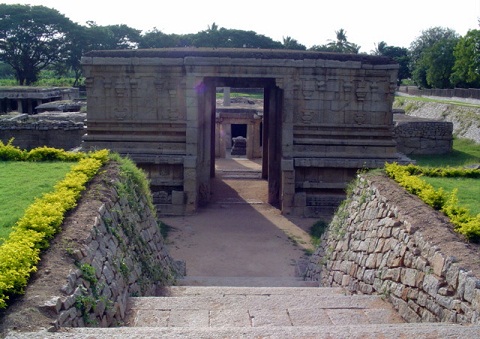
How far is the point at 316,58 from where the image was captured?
54.0ft

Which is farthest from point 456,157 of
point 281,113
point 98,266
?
point 98,266

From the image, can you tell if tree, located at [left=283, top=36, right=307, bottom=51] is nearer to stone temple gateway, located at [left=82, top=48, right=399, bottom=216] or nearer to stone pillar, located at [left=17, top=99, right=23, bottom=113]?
stone pillar, located at [left=17, top=99, right=23, bottom=113]

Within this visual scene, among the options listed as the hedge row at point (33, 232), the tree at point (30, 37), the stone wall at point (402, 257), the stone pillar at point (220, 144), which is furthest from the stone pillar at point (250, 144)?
the tree at point (30, 37)

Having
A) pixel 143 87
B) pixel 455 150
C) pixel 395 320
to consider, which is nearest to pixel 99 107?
pixel 143 87

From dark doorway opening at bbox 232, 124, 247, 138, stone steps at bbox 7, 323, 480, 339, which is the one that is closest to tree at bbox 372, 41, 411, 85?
dark doorway opening at bbox 232, 124, 247, 138

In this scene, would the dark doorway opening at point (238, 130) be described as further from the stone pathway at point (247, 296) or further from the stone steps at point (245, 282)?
the stone steps at point (245, 282)

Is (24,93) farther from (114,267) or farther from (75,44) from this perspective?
(114,267)

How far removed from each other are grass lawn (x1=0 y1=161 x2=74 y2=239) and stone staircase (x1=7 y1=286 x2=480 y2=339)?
81.0 inches

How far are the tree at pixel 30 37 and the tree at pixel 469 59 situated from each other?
120 ft

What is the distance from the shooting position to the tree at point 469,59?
133 feet

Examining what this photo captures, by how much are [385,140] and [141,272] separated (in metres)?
10.8

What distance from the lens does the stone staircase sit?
4.59 meters

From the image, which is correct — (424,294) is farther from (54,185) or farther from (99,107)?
(99,107)

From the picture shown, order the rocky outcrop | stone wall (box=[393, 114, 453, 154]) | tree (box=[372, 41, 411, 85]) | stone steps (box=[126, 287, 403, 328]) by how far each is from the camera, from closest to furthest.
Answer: stone steps (box=[126, 287, 403, 328]), stone wall (box=[393, 114, 453, 154]), the rocky outcrop, tree (box=[372, 41, 411, 85])
